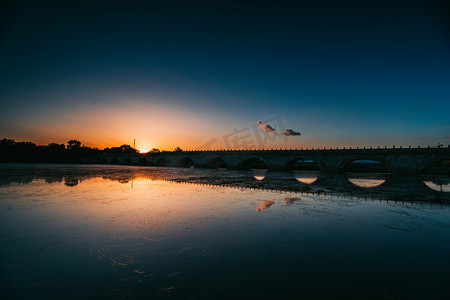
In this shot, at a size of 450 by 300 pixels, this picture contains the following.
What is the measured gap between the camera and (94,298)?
10.1 ft

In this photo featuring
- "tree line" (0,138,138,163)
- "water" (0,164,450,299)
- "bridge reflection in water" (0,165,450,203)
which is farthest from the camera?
"tree line" (0,138,138,163)

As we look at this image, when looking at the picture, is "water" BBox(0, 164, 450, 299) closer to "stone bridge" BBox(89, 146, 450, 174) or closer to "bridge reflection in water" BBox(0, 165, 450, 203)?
"bridge reflection in water" BBox(0, 165, 450, 203)

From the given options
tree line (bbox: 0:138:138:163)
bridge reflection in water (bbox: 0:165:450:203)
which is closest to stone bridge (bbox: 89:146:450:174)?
bridge reflection in water (bbox: 0:165:450:203)

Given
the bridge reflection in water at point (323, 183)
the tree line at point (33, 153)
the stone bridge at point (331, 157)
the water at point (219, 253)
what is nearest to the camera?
the water at point (219, 253)

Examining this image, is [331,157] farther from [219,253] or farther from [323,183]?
[219,253]

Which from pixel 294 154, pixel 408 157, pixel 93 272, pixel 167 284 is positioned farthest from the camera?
pixel 294 154

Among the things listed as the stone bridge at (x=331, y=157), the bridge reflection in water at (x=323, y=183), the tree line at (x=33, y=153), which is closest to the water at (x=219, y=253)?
the bridge reflection in water at (x=323, y=183)

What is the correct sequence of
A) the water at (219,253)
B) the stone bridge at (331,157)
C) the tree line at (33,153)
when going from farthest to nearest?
1. the tree line at (33,153)
2. the stone bridge at (331,157)
3. the water at (219,253)

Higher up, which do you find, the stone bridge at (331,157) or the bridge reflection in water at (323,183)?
the stone bridge at (331,157)

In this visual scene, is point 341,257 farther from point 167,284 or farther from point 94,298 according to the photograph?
point 94,298

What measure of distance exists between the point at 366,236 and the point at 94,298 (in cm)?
721

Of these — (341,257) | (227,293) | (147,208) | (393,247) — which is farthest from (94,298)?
(393,247)

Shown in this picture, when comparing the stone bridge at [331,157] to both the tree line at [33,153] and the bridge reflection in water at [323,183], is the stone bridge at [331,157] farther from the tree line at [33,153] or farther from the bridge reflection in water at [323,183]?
the tree line at [33,153]

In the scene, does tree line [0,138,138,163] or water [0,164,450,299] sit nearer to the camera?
water [0,164,450,299]
